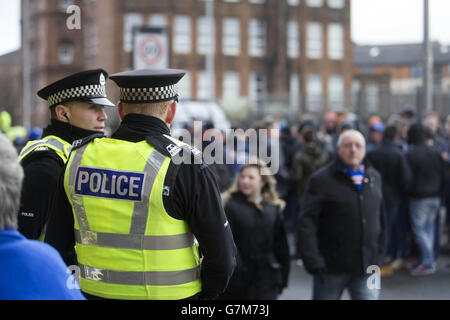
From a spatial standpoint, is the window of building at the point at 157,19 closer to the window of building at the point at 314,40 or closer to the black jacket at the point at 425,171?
the window of building at the point at 314,40

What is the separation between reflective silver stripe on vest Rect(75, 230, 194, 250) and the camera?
300 cm

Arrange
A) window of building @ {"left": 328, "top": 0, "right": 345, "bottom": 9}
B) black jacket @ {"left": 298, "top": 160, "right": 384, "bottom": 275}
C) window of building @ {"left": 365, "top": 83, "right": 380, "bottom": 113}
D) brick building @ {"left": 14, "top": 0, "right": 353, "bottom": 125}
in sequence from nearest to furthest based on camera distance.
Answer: black jacket @ {"left": 298, "top": 160, "right": 384, "bottom": 275}, window of building @ {"left": 365, "top": 83, "right": 380, "bottom": 113}, brick building @ {"left": 14, "top": 0, "right": 353, "bottom": 125}, window of building @ {"left": 328, "top": 0, "right": 345, "bottom": 9}

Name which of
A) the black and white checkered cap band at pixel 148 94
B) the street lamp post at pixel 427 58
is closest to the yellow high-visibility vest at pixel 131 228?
the black and white checkered cap band at pixel 148 94

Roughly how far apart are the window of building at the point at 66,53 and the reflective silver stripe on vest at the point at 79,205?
52.3 meters

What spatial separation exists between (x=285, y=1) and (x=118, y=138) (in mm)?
41090

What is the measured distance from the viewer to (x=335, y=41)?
4450 cm

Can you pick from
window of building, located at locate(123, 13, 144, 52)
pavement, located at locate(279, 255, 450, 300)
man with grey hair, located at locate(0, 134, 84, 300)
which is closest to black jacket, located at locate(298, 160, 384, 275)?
pavement, located at locate(279, 255, 450, 300)

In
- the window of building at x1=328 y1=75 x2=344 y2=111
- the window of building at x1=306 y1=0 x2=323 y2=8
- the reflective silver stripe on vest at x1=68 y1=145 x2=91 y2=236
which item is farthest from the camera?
the window of building at x1=306 y1=0 x2=323 y2=8

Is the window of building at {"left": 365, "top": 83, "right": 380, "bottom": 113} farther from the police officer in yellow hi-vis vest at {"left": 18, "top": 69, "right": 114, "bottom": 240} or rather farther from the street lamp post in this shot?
the police officer in yellow hi-vis vest at {"left": 18, "top": 69, "right": 114, "bottom": 240}

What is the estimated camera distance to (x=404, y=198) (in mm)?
9492

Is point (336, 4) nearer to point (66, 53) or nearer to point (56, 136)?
point (66, 53)

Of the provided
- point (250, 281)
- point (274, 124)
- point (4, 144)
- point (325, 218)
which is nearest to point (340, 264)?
point (325, 218)

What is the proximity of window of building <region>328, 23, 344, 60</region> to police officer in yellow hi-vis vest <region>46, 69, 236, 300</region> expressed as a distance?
42.6 metres

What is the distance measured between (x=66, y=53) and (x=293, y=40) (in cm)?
2104
